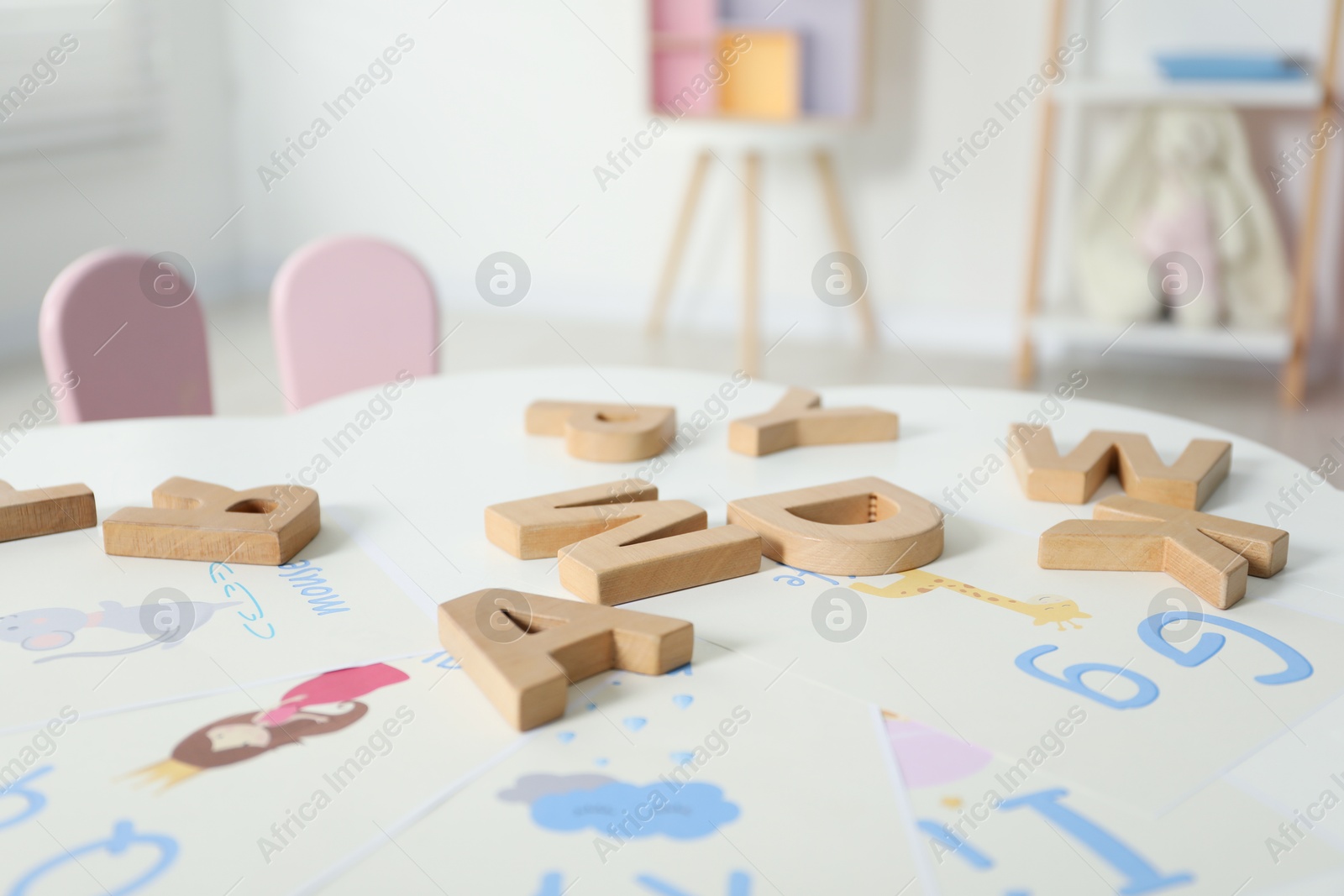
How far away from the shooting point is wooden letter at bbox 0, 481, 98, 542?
4.09ft

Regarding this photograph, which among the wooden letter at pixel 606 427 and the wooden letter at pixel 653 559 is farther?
the wooden letter at pixel 606 427

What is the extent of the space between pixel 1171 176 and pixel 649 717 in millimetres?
3402

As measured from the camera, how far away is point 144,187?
461cm

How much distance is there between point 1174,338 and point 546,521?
3011mm

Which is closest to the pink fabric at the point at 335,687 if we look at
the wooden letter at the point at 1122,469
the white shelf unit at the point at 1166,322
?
the wooden letter at the point at 1122,469

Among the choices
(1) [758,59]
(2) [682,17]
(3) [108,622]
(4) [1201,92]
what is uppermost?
(2) [682,17]

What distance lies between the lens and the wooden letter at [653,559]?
1104mm

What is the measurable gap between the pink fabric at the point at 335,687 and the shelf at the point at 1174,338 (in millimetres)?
3225

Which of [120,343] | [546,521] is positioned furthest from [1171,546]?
[120,343]

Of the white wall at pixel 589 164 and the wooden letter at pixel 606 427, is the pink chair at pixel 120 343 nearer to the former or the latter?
the wooden letter at pixel 606 427

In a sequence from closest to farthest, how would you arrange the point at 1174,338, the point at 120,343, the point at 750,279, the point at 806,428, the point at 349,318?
the point at 806,428 → the point at 120,343 → the point at 349,318 → the point at 1174,338 → the point at 750,279

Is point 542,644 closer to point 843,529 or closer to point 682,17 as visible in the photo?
point 843,529

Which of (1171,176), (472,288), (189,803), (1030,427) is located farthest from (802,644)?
(472,288)

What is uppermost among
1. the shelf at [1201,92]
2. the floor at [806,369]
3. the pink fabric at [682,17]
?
the pink fabric at [682,17]
